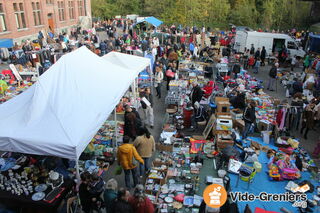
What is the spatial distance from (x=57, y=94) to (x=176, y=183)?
3.65 m

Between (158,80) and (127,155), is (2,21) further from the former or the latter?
(127,155)

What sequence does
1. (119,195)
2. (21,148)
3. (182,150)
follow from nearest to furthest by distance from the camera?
(119,195)
(21,148)
(182,150)

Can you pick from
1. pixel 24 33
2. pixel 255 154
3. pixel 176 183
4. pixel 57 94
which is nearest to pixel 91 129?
pixel 57 94

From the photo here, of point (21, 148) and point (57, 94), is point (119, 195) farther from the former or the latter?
point (57, 94)

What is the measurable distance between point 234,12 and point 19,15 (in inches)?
993

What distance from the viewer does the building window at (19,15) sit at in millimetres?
22759

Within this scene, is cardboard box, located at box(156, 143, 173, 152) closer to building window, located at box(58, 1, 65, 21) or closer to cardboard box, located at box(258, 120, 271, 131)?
cardboard box, located at box(258, 120, 271, 131)

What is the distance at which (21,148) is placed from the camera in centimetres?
557

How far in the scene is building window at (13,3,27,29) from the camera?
2276 centimetres

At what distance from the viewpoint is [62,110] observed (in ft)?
20.2

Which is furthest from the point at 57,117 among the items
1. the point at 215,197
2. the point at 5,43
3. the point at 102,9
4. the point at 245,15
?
the point at 102,9

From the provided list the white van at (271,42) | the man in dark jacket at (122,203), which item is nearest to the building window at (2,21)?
the white van at (271,42)

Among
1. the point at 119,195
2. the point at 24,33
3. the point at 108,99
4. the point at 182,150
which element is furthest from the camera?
the point at 24,33

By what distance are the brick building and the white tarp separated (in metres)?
17.1
